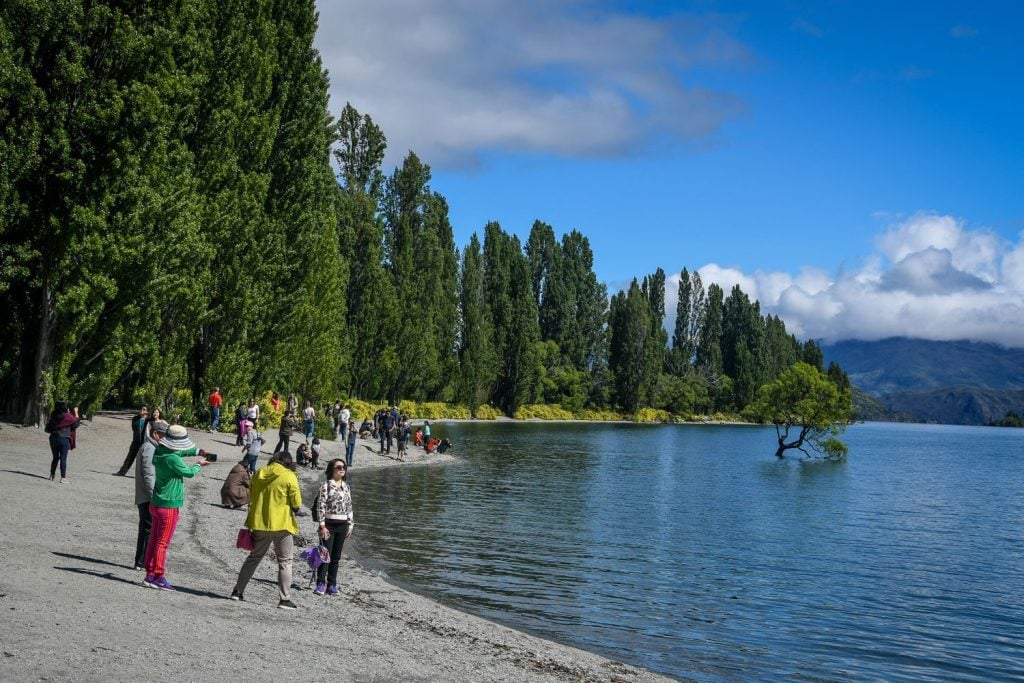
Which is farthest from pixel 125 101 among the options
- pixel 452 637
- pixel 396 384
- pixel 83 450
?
pixel 396 384

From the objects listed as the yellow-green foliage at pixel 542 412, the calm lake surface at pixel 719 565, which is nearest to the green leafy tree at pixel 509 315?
the yellow-green foliage at pixel 542 412

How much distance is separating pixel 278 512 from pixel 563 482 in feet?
97.6

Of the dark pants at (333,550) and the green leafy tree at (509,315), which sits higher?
the green leafy tree at (509,315)

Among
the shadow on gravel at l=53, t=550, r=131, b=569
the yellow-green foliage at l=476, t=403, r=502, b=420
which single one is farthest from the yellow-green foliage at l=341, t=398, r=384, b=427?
the shadow on gravel at l=53, t=550, r=131, b=569

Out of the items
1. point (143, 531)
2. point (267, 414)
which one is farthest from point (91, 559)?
point (267, 414)

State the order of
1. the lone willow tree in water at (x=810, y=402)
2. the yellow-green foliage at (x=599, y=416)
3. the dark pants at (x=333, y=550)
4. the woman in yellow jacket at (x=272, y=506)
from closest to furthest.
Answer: the woman in yellow jacket at (x=272, y=506) < the dark pants at (x=333, y=550) < the lone willow tree in water at (x=810, y=402) < the yellow-green foliage at (x=599, y=416)

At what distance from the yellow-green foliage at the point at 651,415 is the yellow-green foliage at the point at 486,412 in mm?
30456

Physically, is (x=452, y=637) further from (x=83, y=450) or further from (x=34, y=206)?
(x=34, y=206)

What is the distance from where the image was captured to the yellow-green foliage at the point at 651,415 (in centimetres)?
12800

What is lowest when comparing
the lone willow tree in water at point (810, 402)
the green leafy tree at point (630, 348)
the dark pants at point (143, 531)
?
the dark pants at point (143, 531)

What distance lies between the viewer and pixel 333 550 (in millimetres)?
14375

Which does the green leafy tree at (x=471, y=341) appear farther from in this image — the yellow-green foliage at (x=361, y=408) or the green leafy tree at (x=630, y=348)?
the green leafy tree at (x=630, y=348)

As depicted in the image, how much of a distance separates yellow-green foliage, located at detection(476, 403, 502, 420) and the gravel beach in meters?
80.8

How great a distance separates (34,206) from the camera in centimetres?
2647
